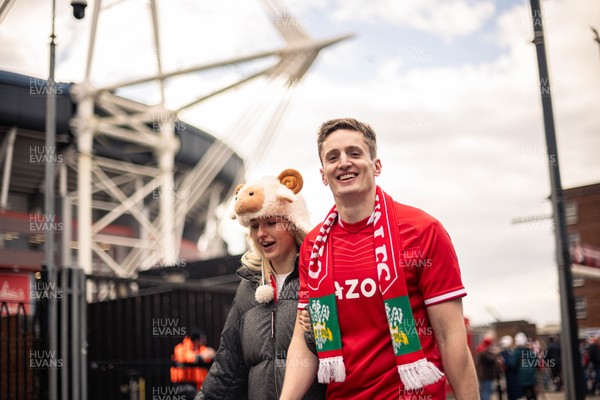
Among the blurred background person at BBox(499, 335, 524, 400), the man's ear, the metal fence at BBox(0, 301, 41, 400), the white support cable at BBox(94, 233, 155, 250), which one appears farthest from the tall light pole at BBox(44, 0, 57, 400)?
the white support cable at BBox(94, 233, 155, 250)

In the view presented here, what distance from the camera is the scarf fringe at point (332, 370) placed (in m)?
3.03

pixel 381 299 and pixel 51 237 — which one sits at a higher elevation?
pixel 51 237

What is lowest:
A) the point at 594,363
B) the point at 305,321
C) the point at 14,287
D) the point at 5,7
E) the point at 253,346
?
the point at 594,363

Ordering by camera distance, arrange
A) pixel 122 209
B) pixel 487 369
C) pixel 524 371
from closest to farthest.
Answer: pixel 524 371, pixel 487 369, pixel 122 209

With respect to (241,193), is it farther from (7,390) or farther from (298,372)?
(7,390)

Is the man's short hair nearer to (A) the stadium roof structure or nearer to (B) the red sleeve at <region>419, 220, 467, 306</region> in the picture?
(B) the red sleeve at <region>419, 220, 467, 306</region>

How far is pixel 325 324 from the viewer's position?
123 inches

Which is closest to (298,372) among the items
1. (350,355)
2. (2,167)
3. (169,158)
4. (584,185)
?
(350,355)

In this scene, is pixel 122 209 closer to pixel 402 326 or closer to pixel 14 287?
pixel 14 287

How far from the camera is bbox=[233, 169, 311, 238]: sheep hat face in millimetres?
4191

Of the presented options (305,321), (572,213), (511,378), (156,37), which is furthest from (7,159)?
(572,213)

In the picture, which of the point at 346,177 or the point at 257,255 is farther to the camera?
the point at 257,255

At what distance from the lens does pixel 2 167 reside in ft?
76.3

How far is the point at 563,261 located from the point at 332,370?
9.61 ft
